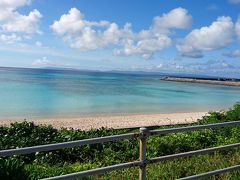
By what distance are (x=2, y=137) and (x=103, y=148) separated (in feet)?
9.22

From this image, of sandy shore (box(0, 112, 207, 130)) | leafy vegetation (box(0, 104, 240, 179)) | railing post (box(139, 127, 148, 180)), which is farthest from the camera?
sandy shore (box(0, 112, 207, 130))

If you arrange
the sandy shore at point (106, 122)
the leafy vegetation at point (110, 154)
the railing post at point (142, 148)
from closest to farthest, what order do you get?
the railing post at point (142, 148)
the leafy vegetation at point (110, 154)
the sandy shore at point (106, 122)

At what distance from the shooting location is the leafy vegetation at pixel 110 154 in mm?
6582

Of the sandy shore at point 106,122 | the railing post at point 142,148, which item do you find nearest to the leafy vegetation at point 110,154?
the railing post at point 142,148

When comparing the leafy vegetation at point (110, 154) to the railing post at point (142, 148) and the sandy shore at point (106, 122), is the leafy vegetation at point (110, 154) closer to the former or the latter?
the railing post at point (142, 148)

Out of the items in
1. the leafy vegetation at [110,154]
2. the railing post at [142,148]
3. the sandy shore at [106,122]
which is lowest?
the sandy shore at [106,122]

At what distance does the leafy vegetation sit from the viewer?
6.58 m

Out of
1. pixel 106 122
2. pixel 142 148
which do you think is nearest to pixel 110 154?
pixel 142 148

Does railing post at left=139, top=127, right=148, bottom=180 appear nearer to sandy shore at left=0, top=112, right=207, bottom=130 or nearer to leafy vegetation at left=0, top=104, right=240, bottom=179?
leafy vegetation at left=0, top=104, right=240, bottom=179

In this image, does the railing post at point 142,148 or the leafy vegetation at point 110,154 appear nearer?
the railing post at point 142,148

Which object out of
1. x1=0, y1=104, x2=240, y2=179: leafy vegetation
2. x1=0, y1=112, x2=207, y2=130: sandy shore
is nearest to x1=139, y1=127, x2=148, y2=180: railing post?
x1=0, y1=104, x2=240, y2=179: leafy vegetation

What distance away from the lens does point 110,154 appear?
1055 cm

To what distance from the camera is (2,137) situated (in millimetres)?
11461

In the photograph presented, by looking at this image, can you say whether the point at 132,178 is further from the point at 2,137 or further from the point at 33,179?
the point at 2,137
